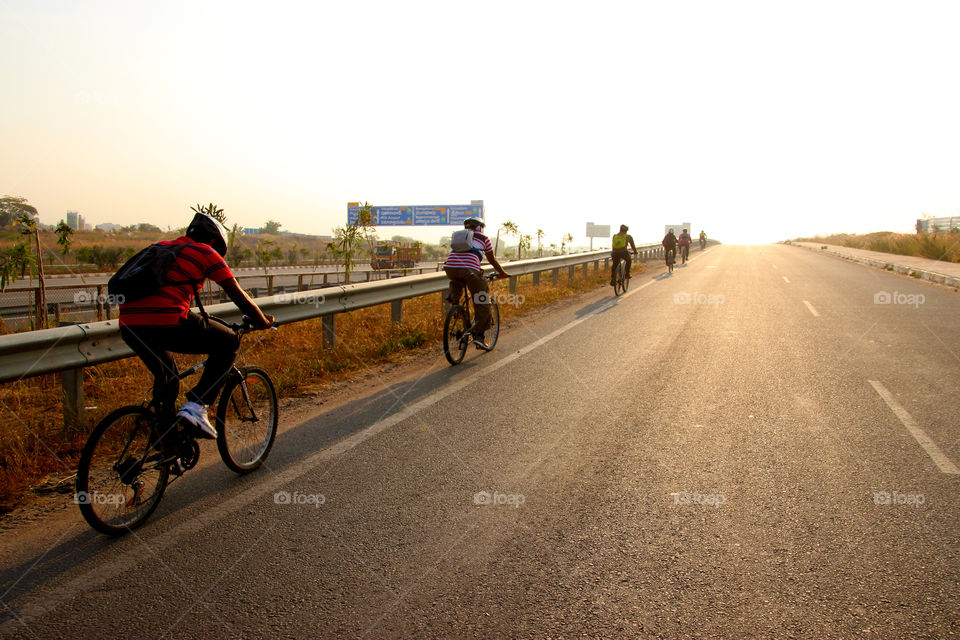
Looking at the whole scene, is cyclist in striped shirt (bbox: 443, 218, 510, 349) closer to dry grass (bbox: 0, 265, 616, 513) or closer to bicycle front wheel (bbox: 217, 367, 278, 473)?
dry grass (bbox: 0, 265, 616, 513)

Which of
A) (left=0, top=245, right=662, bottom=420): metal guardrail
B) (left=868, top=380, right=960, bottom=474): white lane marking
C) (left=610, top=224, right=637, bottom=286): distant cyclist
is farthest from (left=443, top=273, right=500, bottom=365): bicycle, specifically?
(left=610, top=224, right=637, bottom=286): distant cyclist

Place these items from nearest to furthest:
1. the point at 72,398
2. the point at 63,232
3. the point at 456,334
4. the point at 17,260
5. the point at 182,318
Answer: the point at 182,318, the point at 72,398, the point at 456,334, the point at 17,260, the point at 63,232

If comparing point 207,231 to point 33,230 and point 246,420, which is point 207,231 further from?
point 33,230

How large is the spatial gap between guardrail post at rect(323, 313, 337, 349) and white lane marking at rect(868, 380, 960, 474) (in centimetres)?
639

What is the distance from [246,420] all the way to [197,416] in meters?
0.70

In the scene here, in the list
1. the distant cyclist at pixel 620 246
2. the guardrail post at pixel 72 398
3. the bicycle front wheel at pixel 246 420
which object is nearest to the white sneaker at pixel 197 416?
the bicycle front wheel at pixel 246 420

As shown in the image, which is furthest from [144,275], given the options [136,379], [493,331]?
[493,331]

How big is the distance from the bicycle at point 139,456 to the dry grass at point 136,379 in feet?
2.82

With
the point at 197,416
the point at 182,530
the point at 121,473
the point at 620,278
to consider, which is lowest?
the point at 182,530

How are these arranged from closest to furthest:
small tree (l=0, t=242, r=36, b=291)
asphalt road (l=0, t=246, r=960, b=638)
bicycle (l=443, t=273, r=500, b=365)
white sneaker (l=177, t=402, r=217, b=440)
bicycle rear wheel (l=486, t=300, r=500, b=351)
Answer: asphalt road (l=0, t=246, r=960, b=638)
white sneaker (l=177, t=402, r=217, b=440)
bicycle (l=443, t=273, r=500, b=365)
bicycle rear wheel (l=486, t=300, r=500, b=351)
small tree (l=0, t=242, r=36, b=291)

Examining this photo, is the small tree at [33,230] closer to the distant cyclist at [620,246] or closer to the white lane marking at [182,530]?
the white lane marking at [182,530]

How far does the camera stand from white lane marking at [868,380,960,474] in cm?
443

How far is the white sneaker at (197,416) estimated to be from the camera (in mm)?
3816

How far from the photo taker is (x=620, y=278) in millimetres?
17438
